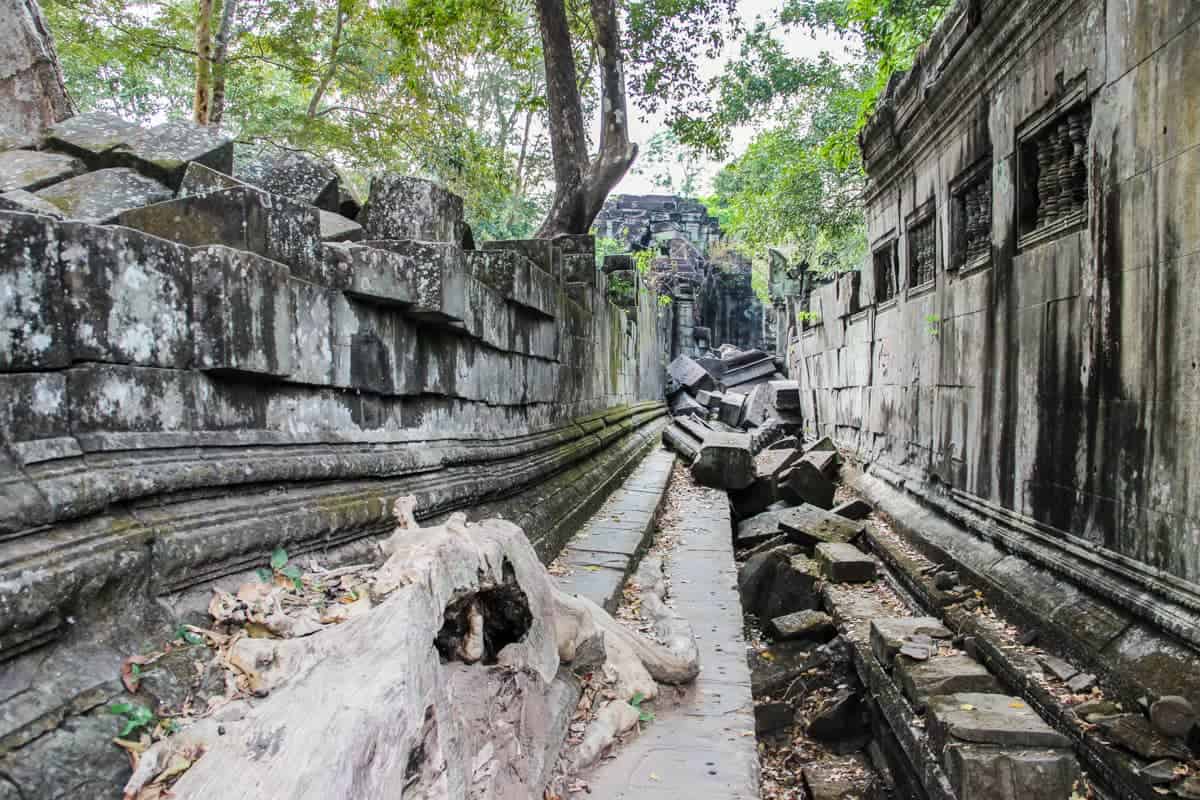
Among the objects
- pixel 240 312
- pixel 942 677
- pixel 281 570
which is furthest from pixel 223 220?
pixel 942 677

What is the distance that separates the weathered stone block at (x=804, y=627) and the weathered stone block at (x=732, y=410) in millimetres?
9797

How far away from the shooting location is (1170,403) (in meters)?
3.10

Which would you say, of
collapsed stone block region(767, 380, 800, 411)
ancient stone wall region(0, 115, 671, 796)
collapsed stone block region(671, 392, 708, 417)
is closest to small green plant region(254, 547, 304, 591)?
ancient stone wall region(0, 115, 671, 796)

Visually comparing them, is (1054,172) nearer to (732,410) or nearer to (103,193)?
(103,193)

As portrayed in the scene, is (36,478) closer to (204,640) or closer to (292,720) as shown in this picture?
(204,640)

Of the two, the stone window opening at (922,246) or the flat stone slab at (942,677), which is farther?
the stone window opening at (922,246)

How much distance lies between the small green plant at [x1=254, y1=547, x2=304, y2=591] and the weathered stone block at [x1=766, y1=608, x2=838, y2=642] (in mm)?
4451

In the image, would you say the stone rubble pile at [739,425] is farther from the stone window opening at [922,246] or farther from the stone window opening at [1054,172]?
the stone window opening at [1054,172]

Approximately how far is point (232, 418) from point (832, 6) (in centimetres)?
1722

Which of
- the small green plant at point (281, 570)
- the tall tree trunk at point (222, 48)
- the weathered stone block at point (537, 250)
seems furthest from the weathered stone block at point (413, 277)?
the tall tree trunk at point (222, 48)

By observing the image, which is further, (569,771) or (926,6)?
(926,6)

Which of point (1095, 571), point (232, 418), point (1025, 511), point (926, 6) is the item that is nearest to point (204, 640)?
point (232, 418)

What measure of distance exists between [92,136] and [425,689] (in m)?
2.77

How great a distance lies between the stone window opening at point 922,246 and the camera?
6797mm
